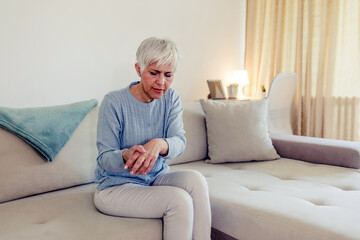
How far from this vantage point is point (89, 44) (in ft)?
8.73

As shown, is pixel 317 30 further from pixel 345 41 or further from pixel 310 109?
pixel 310 109

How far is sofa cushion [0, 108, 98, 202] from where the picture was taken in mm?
1463

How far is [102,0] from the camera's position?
271 cm

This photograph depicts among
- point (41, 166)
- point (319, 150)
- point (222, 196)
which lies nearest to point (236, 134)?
point (319, 150)

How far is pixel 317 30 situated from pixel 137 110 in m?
2.65

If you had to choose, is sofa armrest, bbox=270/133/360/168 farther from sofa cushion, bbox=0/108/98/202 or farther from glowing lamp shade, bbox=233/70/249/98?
glowing lamp shade, bbox=233/70/249/98

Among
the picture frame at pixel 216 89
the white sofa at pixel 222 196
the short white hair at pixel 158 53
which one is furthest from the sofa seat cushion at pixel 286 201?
the picture frame at pixel 216 89

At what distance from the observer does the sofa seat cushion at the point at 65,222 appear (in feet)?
3.73

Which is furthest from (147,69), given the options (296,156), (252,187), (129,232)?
(296,156)

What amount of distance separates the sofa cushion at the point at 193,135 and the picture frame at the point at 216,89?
1.35 metres

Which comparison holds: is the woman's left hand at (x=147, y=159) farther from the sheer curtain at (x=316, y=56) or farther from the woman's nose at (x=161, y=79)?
the sheer curtain at (x=316, y=56)

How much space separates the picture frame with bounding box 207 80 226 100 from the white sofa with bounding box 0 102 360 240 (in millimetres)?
1557

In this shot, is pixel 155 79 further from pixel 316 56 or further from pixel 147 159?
pixel 316 56

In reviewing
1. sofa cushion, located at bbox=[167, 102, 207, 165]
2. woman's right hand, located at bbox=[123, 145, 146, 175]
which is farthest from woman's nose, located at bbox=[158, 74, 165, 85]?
sofa cushion, located at bbox=[167, 102, 207, 165]
